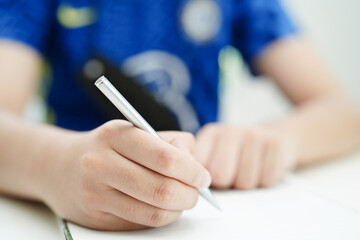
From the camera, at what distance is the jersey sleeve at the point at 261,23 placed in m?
0.54

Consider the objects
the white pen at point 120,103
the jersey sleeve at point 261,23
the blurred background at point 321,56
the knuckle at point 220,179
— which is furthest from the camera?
the blurred background at point 321,56

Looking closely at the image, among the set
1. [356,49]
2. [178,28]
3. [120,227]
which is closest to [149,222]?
[120,227]

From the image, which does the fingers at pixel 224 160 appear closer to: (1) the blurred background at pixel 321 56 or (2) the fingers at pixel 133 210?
(2) the fingers at pixel 133 210

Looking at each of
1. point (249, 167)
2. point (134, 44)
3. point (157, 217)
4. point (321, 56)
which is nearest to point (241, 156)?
point (249, 167)

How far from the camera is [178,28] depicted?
1.64 ft

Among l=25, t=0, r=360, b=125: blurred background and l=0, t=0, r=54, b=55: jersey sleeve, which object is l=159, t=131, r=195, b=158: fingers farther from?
l=25, t=0, r=360, b=125: blurred background

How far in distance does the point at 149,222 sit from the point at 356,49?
0.92 m

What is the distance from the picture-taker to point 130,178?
0.67 feet

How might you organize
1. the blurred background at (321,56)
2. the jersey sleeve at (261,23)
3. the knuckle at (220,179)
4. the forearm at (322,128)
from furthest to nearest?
the blurred background at (321,56) → the jersey sleeve at (261,23) → the forearm at (322,128) → the knuckle at (220,179)

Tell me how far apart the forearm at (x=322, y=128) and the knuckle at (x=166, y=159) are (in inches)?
8.9

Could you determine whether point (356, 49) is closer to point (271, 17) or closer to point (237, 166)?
point (271, 17)

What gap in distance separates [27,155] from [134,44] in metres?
0.25

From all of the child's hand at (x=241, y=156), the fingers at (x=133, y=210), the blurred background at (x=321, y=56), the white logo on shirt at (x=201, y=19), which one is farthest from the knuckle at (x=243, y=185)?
the blurred background at (x=321, y=56)

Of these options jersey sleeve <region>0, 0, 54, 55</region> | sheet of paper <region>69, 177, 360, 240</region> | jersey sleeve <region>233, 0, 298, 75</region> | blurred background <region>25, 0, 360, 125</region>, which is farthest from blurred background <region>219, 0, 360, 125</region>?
sheet of paper <region>69, 177, 360, 240</region>
